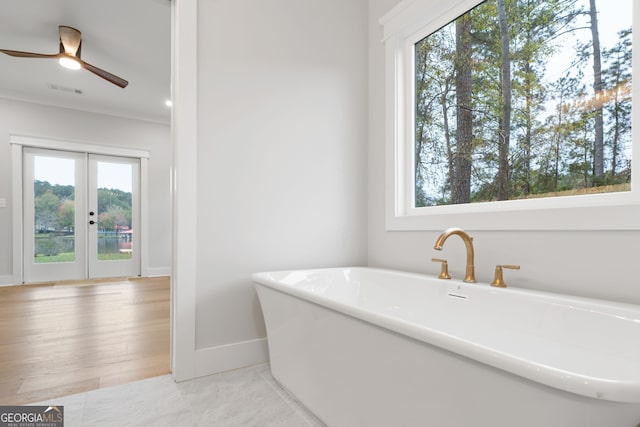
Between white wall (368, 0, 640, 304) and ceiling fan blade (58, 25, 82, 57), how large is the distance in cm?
264

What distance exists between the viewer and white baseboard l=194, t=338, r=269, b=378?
5.97 feet

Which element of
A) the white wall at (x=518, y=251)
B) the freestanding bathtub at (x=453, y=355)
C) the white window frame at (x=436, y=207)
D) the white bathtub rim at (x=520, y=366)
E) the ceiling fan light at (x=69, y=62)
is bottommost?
the freestanding bathtub at (x=453, y=355)

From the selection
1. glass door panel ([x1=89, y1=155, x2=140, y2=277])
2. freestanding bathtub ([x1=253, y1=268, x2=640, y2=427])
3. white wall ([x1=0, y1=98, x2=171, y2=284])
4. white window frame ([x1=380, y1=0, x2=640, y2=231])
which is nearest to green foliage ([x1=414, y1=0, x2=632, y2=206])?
white window frame ([x1=380, y1=0, x2=640, y2=231])

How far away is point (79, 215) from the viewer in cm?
483

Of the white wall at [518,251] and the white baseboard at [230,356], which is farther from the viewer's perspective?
the white baseboard at [230,356]

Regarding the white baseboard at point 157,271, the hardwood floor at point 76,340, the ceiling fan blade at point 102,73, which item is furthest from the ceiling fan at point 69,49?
the white baseboard at point 157,271

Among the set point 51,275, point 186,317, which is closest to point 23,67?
point 51,275

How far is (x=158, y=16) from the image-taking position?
113 inches

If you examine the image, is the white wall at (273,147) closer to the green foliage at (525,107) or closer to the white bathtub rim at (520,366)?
the green foliage at (525,107)

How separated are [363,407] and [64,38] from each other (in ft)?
12.5

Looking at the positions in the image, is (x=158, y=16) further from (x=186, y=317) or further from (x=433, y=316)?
(x=433, y=316)

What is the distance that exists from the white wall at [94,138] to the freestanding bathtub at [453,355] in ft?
13.8

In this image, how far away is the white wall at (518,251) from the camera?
1.24m

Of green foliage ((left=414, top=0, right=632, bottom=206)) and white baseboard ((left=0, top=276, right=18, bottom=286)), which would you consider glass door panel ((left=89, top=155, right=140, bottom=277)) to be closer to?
white baseboard ((left=0, top=276, right=18, bottom=286))
